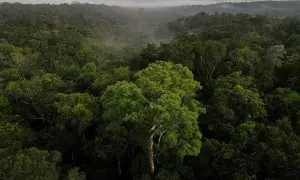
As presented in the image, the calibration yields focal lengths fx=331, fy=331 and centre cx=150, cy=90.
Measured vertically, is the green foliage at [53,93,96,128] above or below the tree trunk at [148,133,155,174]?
above

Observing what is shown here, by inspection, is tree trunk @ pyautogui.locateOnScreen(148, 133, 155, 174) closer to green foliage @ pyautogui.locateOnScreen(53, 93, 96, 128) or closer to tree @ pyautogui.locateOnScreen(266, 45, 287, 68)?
green foliage @ pyautogui.locateOnScreen(53, 93, 96, 128)

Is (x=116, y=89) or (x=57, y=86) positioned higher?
(x=116, y=89)

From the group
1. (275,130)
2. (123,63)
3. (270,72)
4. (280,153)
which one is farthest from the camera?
(123,63)

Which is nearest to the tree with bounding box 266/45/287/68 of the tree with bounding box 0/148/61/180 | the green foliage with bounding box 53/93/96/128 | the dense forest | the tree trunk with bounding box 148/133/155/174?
the dense forest

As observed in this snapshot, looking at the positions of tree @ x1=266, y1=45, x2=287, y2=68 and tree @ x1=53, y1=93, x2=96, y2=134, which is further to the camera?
tree @ x1=266, y1=45, x2=287, y2=68

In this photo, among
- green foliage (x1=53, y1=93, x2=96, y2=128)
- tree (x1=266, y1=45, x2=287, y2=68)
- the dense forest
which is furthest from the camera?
tree (x1=266, y1=45, x2=287, y2=68)

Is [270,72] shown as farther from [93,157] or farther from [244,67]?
[93,157]

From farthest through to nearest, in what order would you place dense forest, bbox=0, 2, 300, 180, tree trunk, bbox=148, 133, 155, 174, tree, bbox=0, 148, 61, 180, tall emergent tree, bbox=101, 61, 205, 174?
1. tree trunk, bbox=148, 133, 155, 174
2. dense forest, bbox=0, 2, 300, 180
3. tall emergent tree, bbox=101, 61, 205, 174
4. tree, bbox=0, 148, 61, 180

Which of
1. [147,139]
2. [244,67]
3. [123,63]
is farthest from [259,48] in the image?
[147,139]
